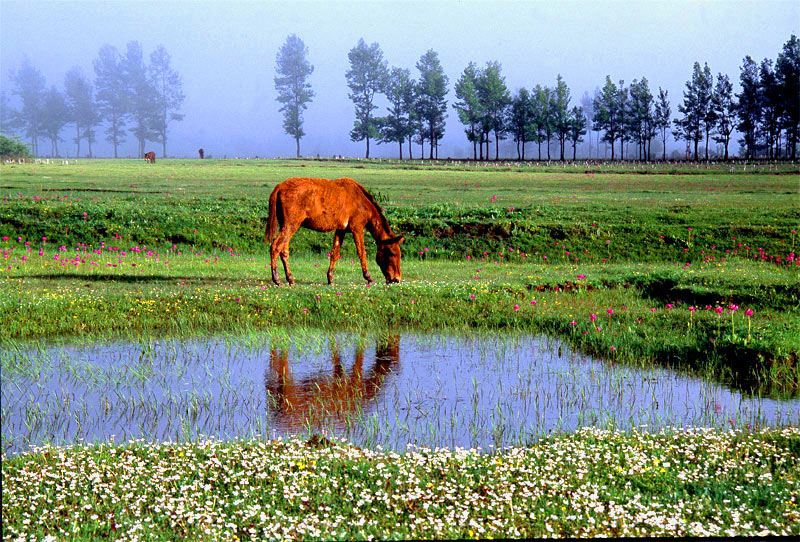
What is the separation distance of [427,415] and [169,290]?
10.5 meters

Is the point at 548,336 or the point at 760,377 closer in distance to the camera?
the point at 760,377

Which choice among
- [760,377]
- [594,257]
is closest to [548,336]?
[760,377]

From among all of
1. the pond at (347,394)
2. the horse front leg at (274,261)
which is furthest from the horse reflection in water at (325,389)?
the horse front leg at (274,261)

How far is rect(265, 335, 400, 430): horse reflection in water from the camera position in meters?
9.95

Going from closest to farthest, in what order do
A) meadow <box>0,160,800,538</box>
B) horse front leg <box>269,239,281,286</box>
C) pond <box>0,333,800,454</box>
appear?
meadow <box>0,160,800,538</box>
pond <box>0,333,800,454</box>
horse front leg <box>269,239,281,286</box>

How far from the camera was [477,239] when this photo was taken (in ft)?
97.5

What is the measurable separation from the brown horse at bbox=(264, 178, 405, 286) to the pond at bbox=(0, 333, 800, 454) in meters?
5.49

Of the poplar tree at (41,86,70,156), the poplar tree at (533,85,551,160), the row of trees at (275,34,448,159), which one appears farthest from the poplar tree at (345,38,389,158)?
the poplar tree at (533,85,551,160)

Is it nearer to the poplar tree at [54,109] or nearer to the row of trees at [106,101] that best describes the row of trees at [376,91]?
the row of trees at [106,101]

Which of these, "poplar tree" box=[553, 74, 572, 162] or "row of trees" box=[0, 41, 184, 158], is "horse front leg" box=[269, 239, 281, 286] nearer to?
"row of trees" box=[0, 41, 184, 158]

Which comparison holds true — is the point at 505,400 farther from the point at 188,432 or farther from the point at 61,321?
the point at 61,321

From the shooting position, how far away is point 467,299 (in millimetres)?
17703

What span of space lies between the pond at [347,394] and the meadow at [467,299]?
1.52ft

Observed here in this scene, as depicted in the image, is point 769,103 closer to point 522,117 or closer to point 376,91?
point 522,117
